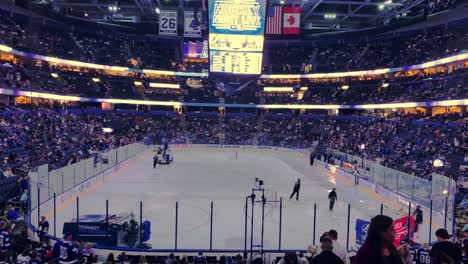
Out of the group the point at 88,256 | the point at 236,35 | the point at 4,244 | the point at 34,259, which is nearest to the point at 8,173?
the point at 4,244

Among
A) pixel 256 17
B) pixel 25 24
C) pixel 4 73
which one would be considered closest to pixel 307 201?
pixel 256 17

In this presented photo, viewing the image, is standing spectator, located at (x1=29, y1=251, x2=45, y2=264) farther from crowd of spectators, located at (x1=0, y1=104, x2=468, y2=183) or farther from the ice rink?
crowd of spectators, located at (x1=0, y1=104, x2=468, y2=183)

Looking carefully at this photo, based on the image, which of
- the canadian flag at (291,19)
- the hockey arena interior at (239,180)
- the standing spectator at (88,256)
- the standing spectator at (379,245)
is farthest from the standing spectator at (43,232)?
the canadian flag at (291,19)

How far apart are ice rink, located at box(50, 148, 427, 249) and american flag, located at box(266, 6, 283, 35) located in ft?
40.4

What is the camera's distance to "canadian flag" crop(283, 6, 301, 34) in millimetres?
30984

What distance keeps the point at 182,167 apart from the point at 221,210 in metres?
15.6

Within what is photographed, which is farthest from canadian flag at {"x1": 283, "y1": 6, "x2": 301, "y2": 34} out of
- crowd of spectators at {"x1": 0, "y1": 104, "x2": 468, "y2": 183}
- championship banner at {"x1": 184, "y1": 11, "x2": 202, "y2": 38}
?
crowd of spectators at {"x1": 0, "y1": 104, "x2": 468, "y2": 183}

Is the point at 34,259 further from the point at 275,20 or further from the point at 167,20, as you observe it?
the point at 275,20

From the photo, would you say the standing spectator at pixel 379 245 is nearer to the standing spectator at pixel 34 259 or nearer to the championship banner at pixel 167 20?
the standing spectator at pixel 34 259

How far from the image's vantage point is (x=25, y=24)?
162ft

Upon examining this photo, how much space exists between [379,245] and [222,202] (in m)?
17.0

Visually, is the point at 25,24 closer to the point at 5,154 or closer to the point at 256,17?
the point at 5,154

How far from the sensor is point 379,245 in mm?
2625

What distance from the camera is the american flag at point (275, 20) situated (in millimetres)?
31494
